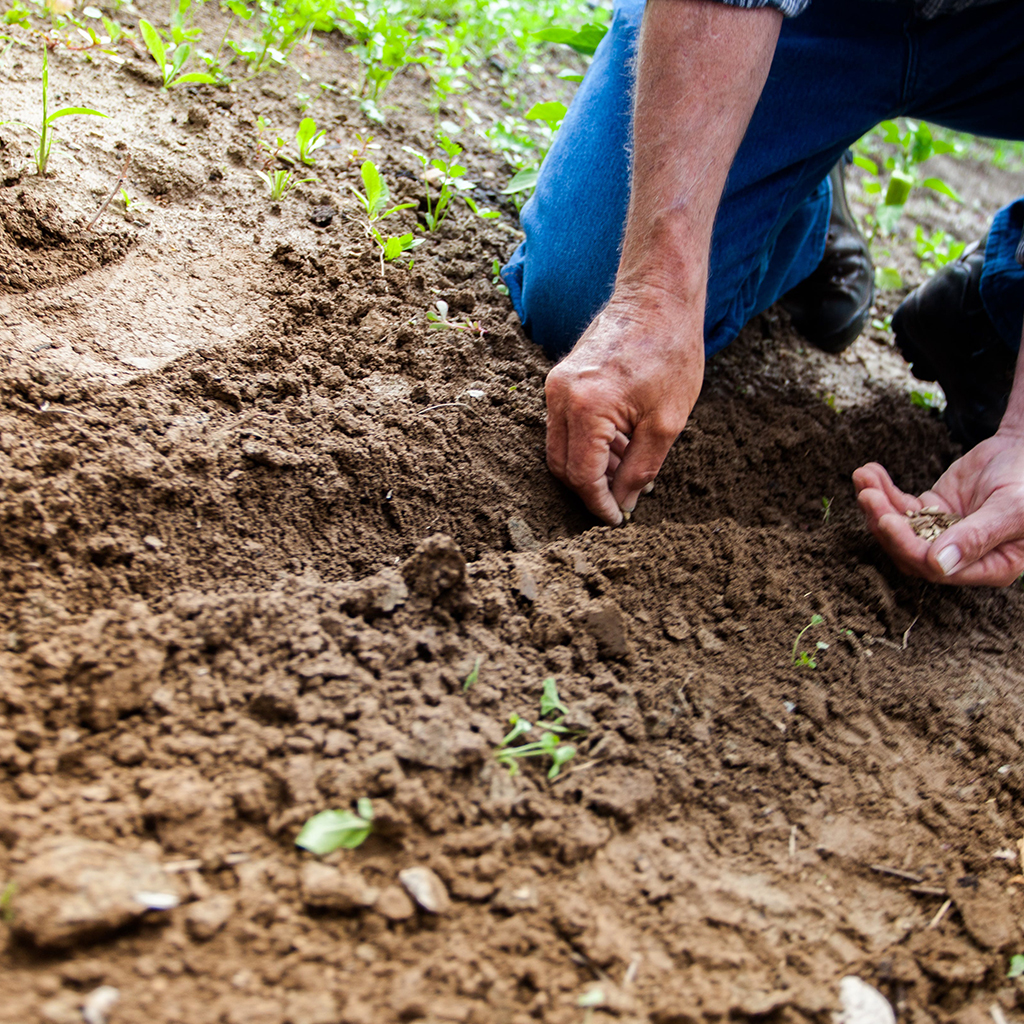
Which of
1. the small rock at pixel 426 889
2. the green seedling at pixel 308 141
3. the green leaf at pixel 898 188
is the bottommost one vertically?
the small rock at pixel 426 889

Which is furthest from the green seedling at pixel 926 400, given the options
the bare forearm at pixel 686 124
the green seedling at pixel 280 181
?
the green seedling at pixel 280 181

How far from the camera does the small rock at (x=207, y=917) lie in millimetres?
938

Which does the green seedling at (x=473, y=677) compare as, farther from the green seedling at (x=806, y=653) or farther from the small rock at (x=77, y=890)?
the green seedling at (x=806, y=653)

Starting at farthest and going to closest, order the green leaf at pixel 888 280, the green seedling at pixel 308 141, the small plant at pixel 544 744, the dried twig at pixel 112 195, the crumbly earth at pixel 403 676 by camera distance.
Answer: the green leaf at pixel 888 280, the green seedling at pixel 308 141, the dried twig at pixel 112 195, the small plant at pixel 544 744, the crumbly earth at pixel 403 676

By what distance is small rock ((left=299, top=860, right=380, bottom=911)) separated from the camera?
0.99 metres

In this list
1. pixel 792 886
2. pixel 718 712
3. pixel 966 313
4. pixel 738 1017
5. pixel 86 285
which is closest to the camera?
pixel 738 1017

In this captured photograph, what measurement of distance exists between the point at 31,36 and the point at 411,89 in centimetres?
123

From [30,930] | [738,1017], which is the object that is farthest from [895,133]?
[30,930]

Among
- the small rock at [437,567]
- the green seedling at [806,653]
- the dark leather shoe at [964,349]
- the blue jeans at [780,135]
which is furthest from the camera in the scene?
the dark leather shoe at [964,349]

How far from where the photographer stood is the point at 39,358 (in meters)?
1.51

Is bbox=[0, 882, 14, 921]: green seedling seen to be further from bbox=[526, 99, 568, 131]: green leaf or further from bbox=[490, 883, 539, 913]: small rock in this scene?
bbox=[526, 99, 568, 131]: green leaf

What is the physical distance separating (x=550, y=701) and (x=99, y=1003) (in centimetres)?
70

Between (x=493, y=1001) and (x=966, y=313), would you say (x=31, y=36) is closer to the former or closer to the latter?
(x=493, y=1001)

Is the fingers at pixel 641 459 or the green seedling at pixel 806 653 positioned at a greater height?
the fingers at pixel 641 459
